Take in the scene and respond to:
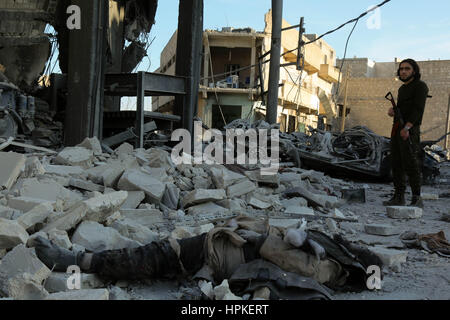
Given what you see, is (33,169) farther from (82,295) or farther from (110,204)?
(82,295)

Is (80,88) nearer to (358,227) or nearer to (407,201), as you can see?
(358,227)

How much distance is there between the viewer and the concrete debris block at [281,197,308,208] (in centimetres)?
537

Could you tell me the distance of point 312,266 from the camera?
253cm

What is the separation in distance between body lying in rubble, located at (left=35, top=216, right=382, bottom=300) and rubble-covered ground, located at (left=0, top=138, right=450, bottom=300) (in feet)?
0.31

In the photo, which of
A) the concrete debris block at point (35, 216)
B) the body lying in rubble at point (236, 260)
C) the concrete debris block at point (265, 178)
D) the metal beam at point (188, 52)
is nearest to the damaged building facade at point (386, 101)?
the metal beam at point (188, 52)

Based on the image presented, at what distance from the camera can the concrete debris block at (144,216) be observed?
156 inches

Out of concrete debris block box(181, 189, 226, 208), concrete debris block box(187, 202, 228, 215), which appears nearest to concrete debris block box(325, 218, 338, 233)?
concrete debris block box(187, 202, 228, 215)

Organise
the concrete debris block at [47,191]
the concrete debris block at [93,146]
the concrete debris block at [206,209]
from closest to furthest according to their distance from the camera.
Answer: the concrete debris block at [47,191] → the concrete debris block at [206,209] → the concrete debris block at [93,146]

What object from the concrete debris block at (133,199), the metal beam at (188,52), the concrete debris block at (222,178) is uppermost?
the metal beam at (188,52)

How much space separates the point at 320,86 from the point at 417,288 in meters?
37.2

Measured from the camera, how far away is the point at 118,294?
2418 mm

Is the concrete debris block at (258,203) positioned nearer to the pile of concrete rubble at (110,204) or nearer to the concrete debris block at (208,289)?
the pile of concrete rubble at (110,204)

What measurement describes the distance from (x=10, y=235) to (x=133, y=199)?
168 centimetres

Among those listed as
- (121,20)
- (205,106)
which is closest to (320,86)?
(205,106)
